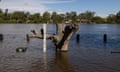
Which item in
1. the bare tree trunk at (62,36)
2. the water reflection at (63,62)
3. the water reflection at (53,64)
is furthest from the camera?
the bare tree trunk at (62,36)

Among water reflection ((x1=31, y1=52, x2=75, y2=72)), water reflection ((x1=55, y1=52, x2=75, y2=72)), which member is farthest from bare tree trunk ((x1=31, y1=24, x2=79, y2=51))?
water reflection ((x1=31, y1=52, x2=75, y2=72))

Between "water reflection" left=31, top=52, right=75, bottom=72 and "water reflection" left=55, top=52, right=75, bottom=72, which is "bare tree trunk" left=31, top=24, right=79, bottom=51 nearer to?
"water reflection" left=55, top=52, right=75, bottom=72

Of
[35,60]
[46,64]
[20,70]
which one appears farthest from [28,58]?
[20,70]

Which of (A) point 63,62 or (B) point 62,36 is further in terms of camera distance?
(B) point 62,36

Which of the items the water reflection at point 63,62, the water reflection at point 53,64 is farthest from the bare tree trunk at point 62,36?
the water reflection at point 53,64

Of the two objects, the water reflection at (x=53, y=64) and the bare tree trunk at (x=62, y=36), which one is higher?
the bare tree trunk at (x=62, y=36)

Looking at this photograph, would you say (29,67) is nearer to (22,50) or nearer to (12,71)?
(12,71)

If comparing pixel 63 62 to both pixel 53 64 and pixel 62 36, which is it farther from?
pixel 62 36

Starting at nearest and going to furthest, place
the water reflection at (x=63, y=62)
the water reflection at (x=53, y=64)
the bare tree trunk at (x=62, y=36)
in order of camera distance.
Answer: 1. the water reflection at (x=53, y=64)
2. the water reflection at (x=63, y=62)
3. the bare tree trunk at (x=62, y=36)

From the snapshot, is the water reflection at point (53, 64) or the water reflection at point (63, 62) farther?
the water reflection at point (63, 62)

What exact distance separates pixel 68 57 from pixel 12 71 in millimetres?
9607

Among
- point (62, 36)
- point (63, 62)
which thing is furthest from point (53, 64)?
point (62, 36)

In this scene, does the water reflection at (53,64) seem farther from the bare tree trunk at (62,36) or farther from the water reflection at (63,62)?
the bare tree trunk at (62,36)

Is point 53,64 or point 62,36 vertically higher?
point 62,36
